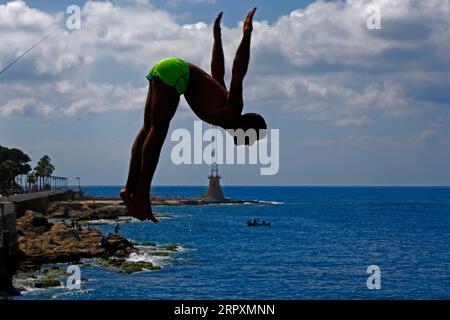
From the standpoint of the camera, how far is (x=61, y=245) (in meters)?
60.2

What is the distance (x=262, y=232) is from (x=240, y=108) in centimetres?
9901

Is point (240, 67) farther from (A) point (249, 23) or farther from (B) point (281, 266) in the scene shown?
(B) point (281, 266)

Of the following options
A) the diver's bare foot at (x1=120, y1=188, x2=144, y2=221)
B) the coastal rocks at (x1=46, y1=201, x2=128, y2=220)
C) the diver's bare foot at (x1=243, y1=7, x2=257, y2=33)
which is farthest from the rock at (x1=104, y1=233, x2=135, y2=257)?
the diver's bare foot at (x1=243, y1=7, x2=257, y2=33)

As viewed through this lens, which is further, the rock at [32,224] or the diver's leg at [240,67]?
the rock at [32,224]

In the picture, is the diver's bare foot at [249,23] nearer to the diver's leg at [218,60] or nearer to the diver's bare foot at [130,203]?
the diver's leg at [218,60]

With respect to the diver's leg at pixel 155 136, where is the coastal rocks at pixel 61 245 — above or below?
below

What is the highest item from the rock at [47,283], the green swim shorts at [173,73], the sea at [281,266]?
the green swim shorts at [173,73]

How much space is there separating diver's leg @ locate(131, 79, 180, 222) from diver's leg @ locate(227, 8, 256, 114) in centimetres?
54

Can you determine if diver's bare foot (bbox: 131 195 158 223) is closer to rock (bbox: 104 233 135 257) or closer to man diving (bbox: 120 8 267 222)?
man diving (bbox: 120 8 267 222)

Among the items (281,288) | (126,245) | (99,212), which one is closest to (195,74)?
(281,288)

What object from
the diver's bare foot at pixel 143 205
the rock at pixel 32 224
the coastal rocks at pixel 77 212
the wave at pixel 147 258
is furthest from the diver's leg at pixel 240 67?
the coastal rocks at pixel 77 212

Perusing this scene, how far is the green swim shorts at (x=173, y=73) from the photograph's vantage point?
593cm

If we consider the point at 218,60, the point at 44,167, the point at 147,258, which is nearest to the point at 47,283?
the point at 147,258
